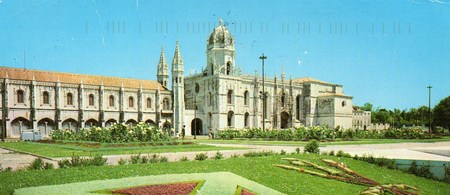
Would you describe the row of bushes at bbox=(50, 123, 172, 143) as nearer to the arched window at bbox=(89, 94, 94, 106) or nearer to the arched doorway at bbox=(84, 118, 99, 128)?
the arched doorway at bbox=(84, 118, 99, 128)

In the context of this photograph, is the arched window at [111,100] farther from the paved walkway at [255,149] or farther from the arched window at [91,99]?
the paved walkway at [255,149]

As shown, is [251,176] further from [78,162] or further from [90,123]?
[90,123]

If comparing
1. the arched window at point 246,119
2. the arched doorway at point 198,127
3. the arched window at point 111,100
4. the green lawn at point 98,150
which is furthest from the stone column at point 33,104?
the arched window at point 246,119

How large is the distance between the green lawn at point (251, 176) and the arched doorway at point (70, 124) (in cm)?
4219

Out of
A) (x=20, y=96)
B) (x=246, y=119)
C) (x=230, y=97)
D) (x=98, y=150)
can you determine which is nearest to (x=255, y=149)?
(x=98, y=150)

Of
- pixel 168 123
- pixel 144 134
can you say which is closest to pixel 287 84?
pixel 168 123

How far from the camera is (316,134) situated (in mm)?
39125

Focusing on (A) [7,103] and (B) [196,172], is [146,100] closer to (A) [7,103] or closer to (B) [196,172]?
(A) [7,103]

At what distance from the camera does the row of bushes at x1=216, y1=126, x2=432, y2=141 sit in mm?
39594

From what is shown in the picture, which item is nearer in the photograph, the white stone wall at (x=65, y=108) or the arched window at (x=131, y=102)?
the white stone wall at (x=65, y=108)

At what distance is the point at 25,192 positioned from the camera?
32.3 feet

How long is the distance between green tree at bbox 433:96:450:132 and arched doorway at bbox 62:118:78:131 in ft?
201

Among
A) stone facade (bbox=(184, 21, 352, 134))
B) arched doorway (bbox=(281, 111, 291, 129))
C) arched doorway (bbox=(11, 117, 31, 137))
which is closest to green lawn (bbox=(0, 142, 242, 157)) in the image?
arched doorway (bbox=(11, 117, 31, 137))

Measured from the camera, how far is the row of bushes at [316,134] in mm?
39594
